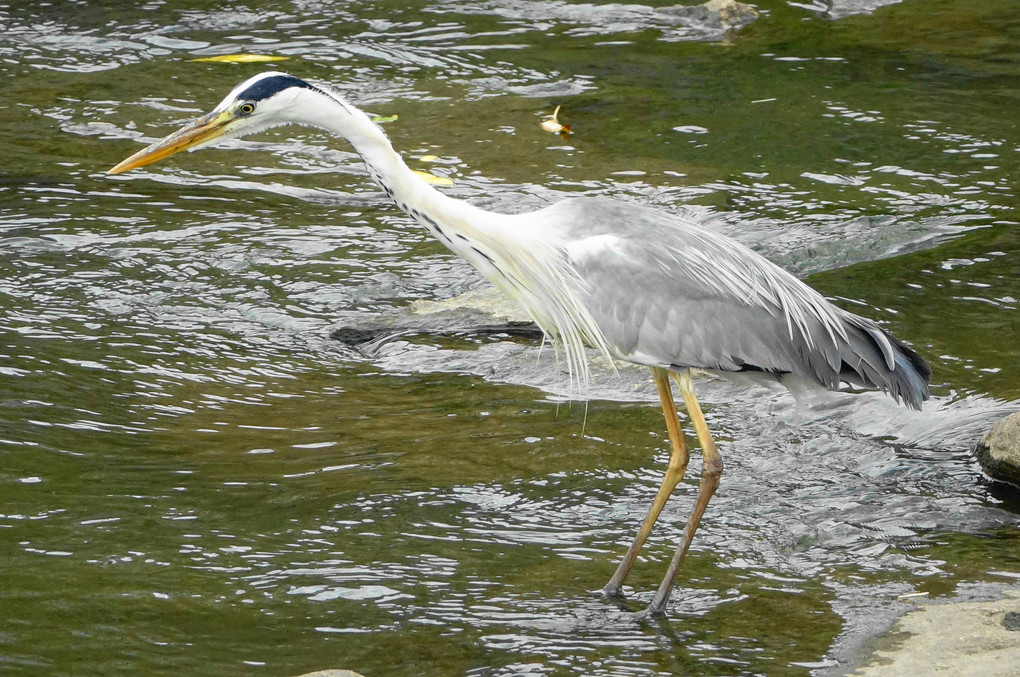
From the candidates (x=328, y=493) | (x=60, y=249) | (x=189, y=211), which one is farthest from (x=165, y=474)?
(x=189, y=211)

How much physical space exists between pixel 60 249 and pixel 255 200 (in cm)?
130

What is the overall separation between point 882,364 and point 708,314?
682 millimetres

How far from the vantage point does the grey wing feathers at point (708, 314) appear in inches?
188

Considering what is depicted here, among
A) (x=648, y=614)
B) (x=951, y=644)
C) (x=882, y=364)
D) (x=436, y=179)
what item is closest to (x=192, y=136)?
(x=648, y=614)

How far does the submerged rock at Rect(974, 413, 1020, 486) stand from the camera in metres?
4.76

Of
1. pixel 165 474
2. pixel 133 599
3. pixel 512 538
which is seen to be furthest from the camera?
pixel 165 474

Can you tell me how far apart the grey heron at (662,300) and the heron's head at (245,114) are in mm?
11

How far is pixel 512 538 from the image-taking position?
4648 mm

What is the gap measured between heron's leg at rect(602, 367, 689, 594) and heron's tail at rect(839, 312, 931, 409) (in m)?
0.67

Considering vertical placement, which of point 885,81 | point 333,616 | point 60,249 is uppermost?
point 885,81

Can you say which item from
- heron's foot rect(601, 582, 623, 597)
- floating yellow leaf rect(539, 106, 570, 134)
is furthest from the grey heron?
floating yellow leaf rect(539, 106, 570, 134)

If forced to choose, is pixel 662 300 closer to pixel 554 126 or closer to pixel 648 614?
pixel 648 614

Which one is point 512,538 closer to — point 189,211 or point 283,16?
point 189,211

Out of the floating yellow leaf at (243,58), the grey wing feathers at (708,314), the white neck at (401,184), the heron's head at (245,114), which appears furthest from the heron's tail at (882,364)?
the floating yellow leaf at (243,58)
